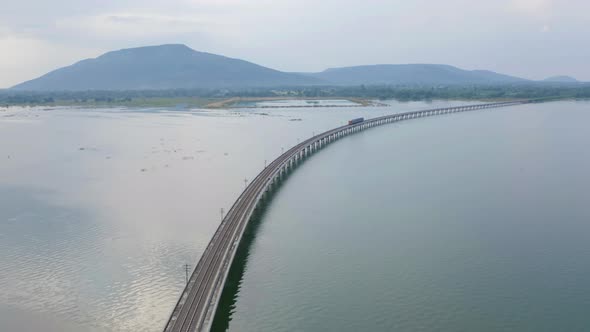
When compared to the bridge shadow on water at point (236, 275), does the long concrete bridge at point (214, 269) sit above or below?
above

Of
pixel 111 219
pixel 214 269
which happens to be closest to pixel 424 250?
pixel 214 269

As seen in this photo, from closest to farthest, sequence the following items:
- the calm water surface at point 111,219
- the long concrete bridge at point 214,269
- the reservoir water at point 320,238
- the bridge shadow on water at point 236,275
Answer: the long concrete bridge at point 214,269 → the bridge shadow on water at point 236,275 → the reservoir water at point 320,238 → the calm water surface at point 111,219

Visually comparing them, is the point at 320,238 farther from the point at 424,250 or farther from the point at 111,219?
the point at 111,219

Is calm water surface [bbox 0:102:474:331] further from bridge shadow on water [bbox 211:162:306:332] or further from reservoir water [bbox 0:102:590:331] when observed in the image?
bridge shadow on water [bbox 211:162:306:332]

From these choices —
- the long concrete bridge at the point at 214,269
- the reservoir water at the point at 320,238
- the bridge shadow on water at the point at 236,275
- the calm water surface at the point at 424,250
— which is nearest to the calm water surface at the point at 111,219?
the reservoir water at the point at 320,238

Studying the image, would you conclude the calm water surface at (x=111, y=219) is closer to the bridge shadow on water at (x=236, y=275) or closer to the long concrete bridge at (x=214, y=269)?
the bridge shadow on water at (x=236, y=275)

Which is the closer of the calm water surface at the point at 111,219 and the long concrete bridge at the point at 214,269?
the long concrete bridge at the point at 214,269
